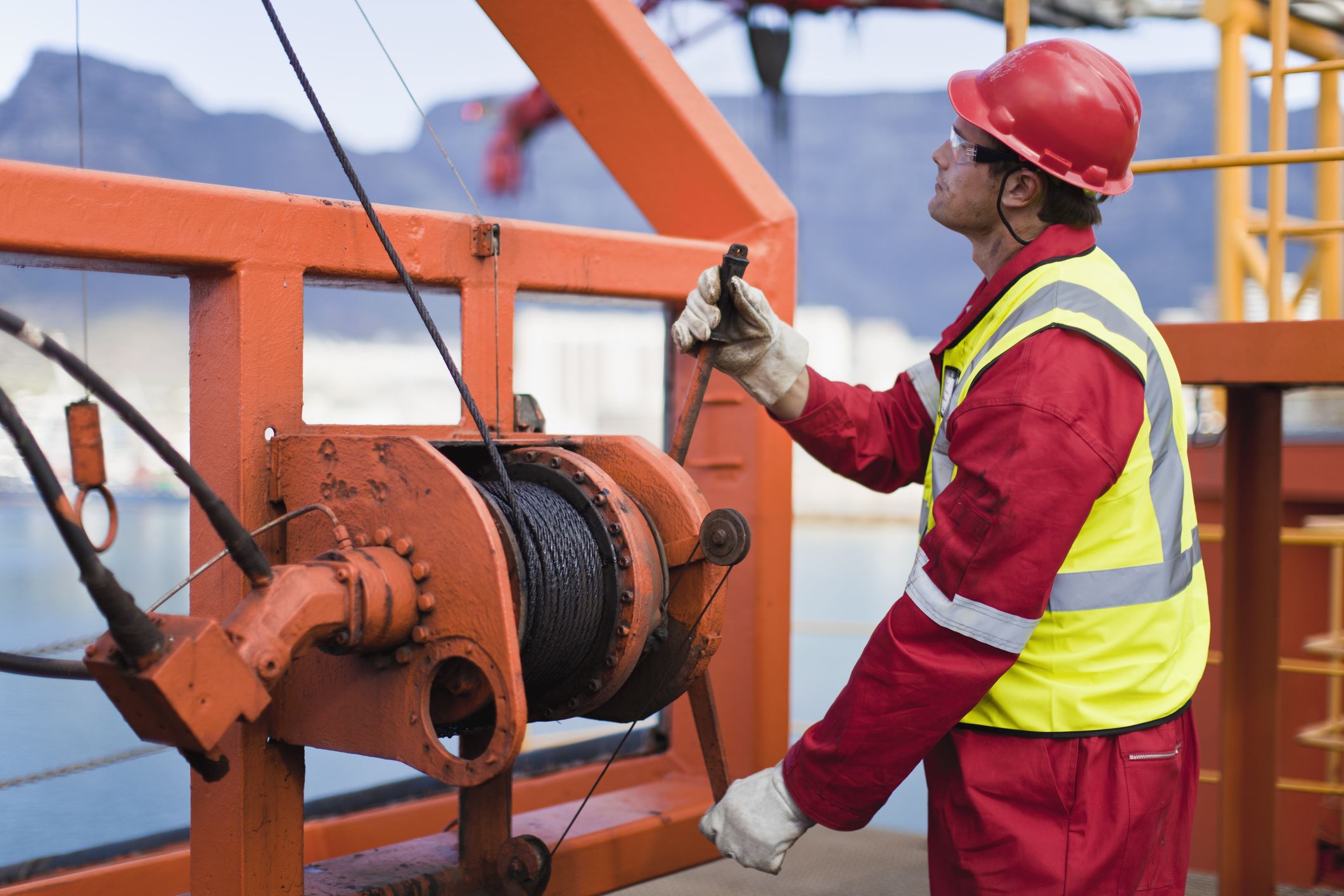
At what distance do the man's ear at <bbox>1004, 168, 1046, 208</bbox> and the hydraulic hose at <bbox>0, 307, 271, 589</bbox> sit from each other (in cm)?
129

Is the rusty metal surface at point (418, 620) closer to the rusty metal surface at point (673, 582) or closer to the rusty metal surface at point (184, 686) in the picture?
the rusty metal surface at point (184, 686)

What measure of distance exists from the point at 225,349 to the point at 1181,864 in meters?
1.71

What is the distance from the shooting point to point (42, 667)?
5.59 feet

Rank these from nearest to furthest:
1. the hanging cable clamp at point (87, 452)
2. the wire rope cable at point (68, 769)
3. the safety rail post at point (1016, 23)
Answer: the hanging cable clamp at point (87, 452) < the wire rope cable at point (68, 769) < the safety rail post at point (1016, 23)

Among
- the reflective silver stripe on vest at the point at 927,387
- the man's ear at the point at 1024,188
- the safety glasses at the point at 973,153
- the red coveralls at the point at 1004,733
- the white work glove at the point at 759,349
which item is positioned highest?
the safety glasses at the point at 973,153

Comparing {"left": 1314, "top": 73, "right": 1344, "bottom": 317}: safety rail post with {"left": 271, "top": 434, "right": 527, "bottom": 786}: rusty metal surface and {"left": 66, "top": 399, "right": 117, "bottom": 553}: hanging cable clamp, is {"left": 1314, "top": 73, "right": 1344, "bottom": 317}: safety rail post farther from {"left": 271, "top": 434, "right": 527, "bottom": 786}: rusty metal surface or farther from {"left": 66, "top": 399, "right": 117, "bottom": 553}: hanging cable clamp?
{"left": 66, "top": 399, "right": 117, "bottom": 553}: hanging cable clamp

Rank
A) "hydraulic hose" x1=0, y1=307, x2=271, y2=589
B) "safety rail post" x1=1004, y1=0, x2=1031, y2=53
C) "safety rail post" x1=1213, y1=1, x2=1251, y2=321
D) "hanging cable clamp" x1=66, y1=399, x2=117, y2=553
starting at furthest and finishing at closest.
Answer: "safety rail post" x1=1213, y1=1, x2=1251, y2=321 < "safety rail post" x1=1004, y1=0, x2=1031, y2=53 < "hanging cable clamp" x1=66, y1=399, x2=117, y2=553 < "hydraulic hose" x1=0, y1=307, x2=271, y2=589

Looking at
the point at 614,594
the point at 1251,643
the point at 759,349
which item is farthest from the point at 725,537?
the point at 1251,643

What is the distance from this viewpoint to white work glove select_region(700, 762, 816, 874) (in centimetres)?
185

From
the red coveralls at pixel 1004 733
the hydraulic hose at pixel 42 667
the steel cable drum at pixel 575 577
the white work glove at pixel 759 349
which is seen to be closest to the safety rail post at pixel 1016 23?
the white work glove at pixel 759 349

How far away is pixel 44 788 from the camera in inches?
143

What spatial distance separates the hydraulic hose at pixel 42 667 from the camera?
1.68m

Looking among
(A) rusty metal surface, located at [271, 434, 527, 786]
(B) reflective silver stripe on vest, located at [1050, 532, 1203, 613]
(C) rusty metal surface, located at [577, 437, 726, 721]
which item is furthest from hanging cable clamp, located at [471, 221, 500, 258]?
(B) reflective silver stripe on vest, located at [1050, 532, 1203, 613]

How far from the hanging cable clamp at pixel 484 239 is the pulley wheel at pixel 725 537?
2.55 feet
